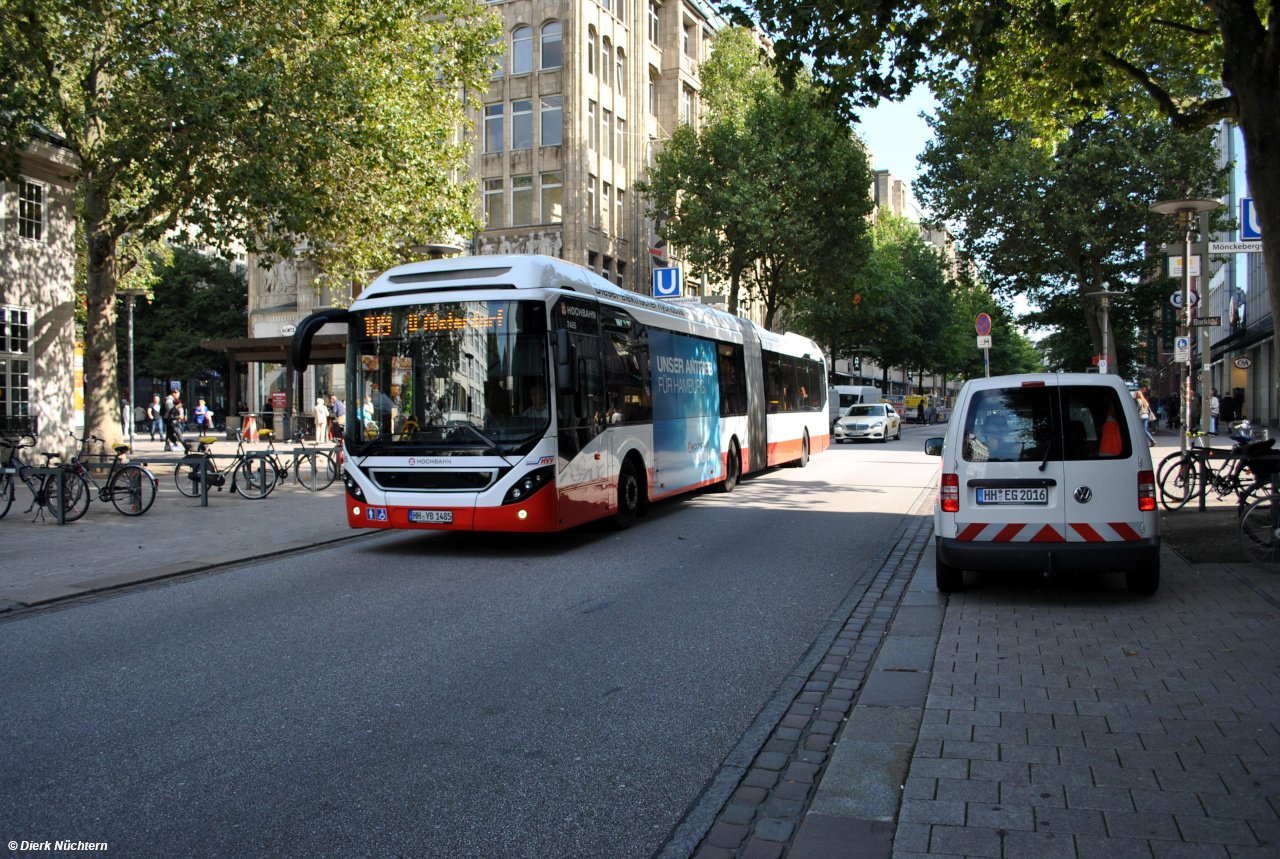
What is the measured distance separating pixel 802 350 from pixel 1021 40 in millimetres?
10574

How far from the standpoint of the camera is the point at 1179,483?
1355 cm

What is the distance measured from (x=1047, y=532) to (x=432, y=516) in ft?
19.1

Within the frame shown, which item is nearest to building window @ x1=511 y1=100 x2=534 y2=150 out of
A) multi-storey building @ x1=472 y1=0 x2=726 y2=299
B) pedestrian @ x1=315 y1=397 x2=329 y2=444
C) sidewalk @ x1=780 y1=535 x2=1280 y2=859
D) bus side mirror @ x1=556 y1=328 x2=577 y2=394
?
multi-storey building @ x1=472 y1=0 x2=726 y2=299

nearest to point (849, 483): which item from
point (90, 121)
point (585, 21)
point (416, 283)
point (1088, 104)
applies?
point (1088, 104)

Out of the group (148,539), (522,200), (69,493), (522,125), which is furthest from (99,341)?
(522,125)

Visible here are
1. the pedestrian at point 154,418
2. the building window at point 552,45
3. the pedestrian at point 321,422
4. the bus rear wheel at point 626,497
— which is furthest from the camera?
the building window at point 552,45

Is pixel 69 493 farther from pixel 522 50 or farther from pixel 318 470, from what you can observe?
pixel 522 50

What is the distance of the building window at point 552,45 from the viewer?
42.3m

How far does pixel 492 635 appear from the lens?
21.9 feet

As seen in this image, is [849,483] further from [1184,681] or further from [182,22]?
[182,22]

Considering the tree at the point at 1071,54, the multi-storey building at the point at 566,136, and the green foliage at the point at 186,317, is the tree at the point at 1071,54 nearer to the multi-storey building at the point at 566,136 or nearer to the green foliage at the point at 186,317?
the multi-storey building at the point at 566,136

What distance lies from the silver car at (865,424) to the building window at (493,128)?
19.5 m

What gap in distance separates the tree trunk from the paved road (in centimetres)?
1354

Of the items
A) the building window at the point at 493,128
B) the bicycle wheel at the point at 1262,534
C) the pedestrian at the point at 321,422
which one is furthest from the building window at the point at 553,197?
the bicycle wheel at the point at 1262,534
